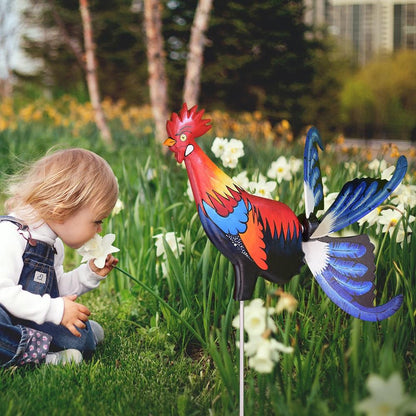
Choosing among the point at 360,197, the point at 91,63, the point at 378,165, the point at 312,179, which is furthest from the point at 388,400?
the point at 91,63

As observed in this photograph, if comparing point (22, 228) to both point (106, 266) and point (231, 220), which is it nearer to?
point (106, 266)

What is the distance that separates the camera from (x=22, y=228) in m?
1.88

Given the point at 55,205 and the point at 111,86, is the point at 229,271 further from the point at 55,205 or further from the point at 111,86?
the point at 111,86

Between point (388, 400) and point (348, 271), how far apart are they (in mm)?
578

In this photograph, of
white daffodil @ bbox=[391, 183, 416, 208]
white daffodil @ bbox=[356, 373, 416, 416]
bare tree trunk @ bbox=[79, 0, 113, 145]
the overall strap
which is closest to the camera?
white daffodil @ bbox=[356, 373, 416, 416]

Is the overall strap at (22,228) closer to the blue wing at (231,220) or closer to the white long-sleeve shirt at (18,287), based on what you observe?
the white long-sleeve shirt at (18,287)

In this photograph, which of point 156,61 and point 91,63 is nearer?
point 156,61

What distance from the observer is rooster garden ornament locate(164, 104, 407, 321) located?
4.84 ft

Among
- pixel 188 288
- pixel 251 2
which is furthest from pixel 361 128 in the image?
pixel 188 288

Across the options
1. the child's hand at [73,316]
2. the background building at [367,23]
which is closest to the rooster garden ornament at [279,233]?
the child's hand at [73,316]

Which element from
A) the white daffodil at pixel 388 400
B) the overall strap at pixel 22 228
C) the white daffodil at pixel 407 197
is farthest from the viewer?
the white daffodil at pixel 407 197

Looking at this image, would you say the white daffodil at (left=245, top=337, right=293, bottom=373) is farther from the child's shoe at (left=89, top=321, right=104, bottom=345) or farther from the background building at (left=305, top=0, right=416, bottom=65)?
the background building at (left=305, top=0, right=416, bottom=65)

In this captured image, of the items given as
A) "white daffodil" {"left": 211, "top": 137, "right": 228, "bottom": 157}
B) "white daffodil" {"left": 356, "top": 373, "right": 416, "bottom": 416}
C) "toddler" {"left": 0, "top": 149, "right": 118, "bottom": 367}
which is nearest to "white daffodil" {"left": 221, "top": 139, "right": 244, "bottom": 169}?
"white daffodil" {"left": 211, "top": 137, "right": 228, "bottom": 157}

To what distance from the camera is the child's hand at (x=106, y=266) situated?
77.5 inches
